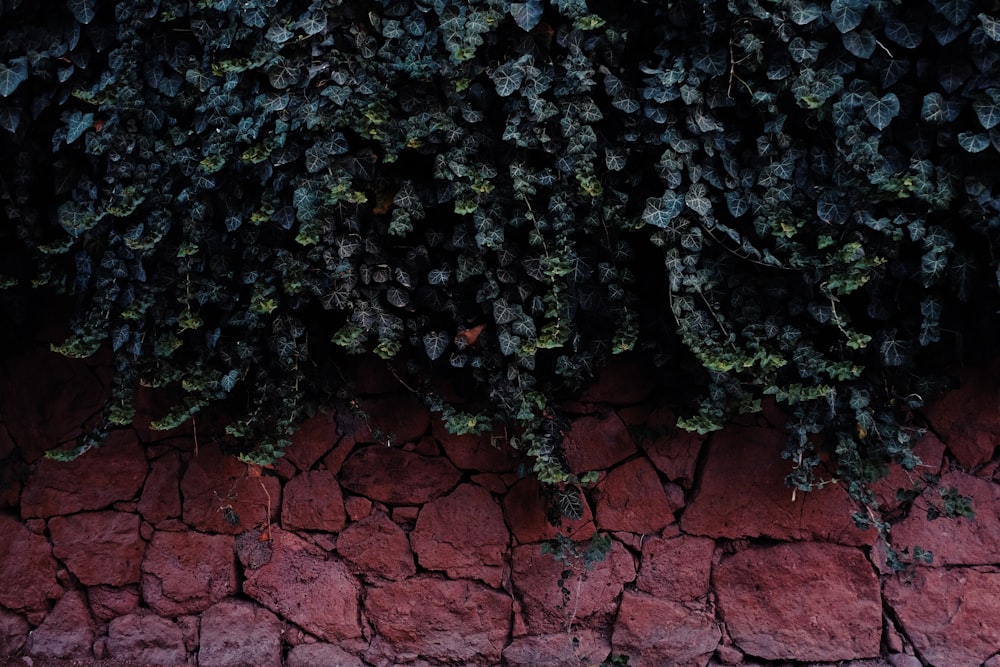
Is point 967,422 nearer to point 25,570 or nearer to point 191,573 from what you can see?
point 191,573

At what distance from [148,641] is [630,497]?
6.00 feet

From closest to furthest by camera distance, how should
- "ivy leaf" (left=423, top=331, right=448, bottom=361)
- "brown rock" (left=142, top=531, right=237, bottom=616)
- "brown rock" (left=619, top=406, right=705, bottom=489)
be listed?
"ivy leaf" (left=423, top=331, right=448, bottom=361) < "brown rock" (left=619, top=406, right=705, bottom=489) < "brown rock" (left=142, top=531, right=237, bottom=616)

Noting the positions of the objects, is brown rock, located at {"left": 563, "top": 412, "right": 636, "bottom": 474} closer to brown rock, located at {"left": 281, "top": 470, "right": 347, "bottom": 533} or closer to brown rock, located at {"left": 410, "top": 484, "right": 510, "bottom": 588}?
brown rock, located at {"left": 410, "top": 484, "right": 510, "bottom": 588}

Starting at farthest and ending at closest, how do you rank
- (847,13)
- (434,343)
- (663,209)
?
(434,343)
(663,209)
(847,13)

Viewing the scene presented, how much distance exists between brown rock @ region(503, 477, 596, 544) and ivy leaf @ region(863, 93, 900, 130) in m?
1.53

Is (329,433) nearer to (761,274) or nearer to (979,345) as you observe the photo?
(761,274)

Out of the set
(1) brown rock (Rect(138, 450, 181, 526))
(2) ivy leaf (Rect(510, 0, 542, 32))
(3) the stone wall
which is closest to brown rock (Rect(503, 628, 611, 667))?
(3) the stone wall

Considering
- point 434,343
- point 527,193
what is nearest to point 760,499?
point 434,343

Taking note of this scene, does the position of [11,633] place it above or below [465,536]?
below

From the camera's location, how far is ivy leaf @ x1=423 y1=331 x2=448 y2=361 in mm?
2600

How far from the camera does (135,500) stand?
3.10m

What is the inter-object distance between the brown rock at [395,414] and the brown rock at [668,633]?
3.22 ft

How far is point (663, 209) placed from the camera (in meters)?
2.41

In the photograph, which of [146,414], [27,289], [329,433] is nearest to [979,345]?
[329,433]
